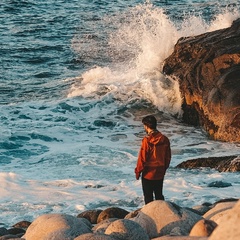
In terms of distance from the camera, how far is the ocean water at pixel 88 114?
424 inches

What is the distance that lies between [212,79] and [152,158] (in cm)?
753

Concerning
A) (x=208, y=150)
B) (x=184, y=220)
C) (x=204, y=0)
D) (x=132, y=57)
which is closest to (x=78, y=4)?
(x=204, y=0)

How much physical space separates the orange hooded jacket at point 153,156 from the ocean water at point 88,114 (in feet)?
5.69

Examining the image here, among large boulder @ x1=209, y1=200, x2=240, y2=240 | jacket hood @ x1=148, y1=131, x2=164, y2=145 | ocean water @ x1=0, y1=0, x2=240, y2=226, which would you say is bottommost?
ocean water @ x1=0, y1=0, x2=240, y2=226

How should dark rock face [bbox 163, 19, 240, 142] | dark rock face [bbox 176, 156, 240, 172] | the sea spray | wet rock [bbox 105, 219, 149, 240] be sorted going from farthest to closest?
the sea spray → dark rock face [bbox 163, 19, 240, 142] → dark rock face [bbox 176, 156, 240, 172] → wet rock [bbox 105, 219, 149, 240]

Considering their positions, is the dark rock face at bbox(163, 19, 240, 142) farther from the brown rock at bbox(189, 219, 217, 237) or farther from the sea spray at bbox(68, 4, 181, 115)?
the brown rock at bbox(189, 219, 217, 237)

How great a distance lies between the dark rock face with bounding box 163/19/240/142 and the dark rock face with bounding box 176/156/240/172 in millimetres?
1734

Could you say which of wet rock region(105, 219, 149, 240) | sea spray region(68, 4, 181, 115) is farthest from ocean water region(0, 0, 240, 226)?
wet rock region(105, 219, 149, 240)

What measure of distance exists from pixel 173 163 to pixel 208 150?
1.14 metres

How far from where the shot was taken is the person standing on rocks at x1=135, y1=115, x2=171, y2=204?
816cm

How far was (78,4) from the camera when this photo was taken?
3647 cm

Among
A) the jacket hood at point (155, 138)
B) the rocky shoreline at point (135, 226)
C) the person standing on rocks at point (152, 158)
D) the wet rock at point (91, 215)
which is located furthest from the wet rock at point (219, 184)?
the rocky shoreline at point (135, 226)

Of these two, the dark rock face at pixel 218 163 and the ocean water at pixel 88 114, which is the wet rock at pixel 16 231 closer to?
the ocean water at pixel 88 114

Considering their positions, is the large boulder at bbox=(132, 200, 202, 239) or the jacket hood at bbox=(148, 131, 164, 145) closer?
the large boulder at bbox=(132, 200, 202, 239)
